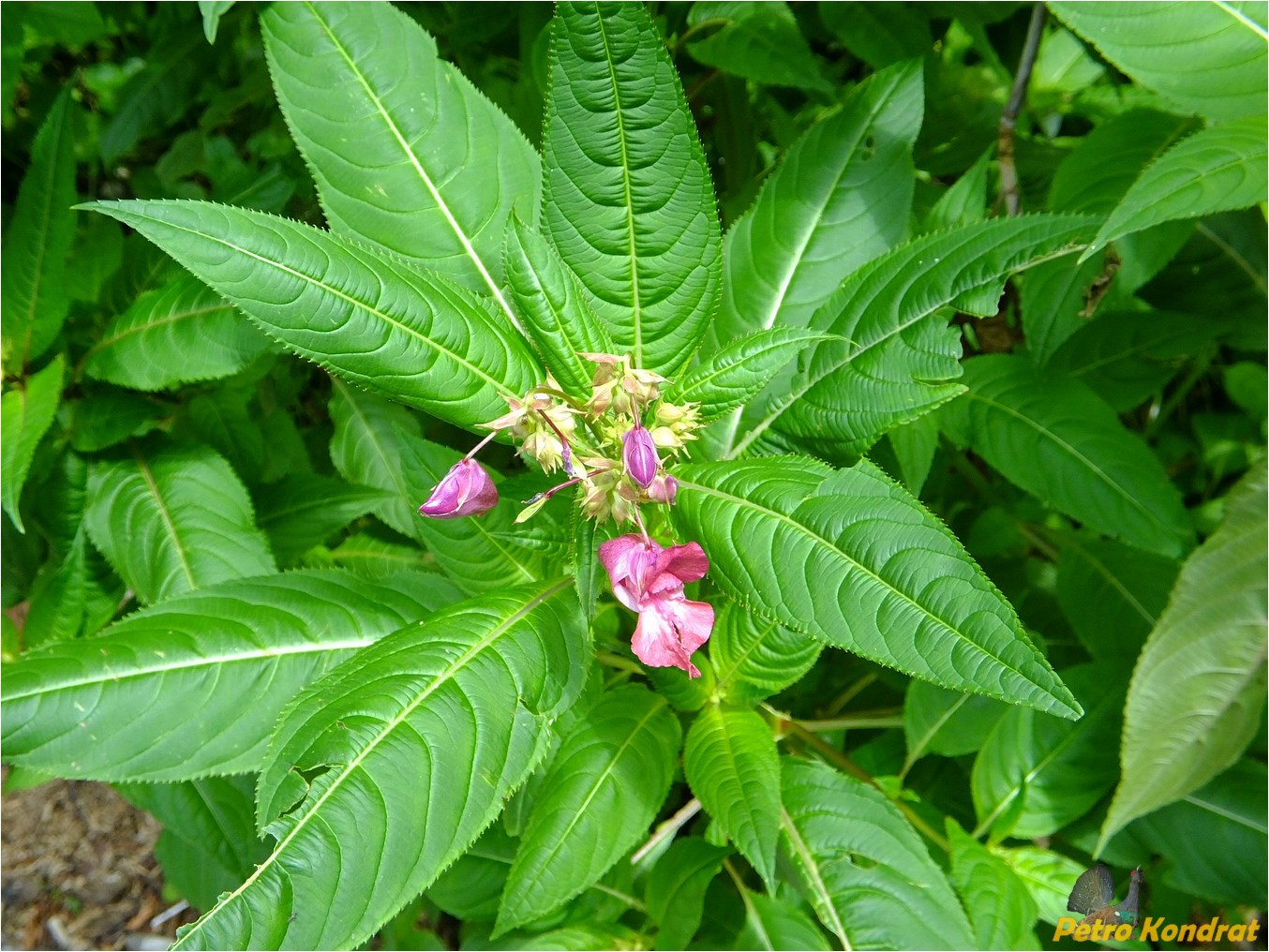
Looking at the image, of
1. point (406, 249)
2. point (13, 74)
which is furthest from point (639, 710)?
point (13, 74)

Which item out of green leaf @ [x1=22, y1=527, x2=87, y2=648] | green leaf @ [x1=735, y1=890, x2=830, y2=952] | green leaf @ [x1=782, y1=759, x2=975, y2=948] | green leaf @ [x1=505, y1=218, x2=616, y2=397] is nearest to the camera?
green leaf @ [x1=505, y1=218, x2=616, y2=397]

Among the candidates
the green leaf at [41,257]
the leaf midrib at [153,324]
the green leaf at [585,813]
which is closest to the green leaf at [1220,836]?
the green leaf at [585,813]

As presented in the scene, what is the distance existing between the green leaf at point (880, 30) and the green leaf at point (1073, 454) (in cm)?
70

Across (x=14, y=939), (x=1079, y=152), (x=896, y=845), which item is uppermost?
(x=1079, y=152)

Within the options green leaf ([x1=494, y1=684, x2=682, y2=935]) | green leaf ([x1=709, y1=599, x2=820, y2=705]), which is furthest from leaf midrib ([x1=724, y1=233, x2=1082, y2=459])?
green leaf ([x1=494, y1=684, x2=682, y2=935])

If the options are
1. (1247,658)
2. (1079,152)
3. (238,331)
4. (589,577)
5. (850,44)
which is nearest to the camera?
(589,577)

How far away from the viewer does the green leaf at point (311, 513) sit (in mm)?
1912

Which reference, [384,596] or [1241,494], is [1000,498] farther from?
[384,596]

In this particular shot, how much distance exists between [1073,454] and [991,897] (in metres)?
0.83

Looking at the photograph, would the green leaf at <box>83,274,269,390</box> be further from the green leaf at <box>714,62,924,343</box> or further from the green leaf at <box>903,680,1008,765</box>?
the green leaf at <box>903,680,1008,765</box>

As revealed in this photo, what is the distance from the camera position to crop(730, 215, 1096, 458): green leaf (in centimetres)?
118

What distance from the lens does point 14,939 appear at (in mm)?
3223

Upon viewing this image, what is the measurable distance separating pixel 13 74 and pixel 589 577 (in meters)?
1.90

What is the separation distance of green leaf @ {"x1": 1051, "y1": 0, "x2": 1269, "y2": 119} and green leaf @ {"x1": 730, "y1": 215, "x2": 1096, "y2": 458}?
39 centimetres
